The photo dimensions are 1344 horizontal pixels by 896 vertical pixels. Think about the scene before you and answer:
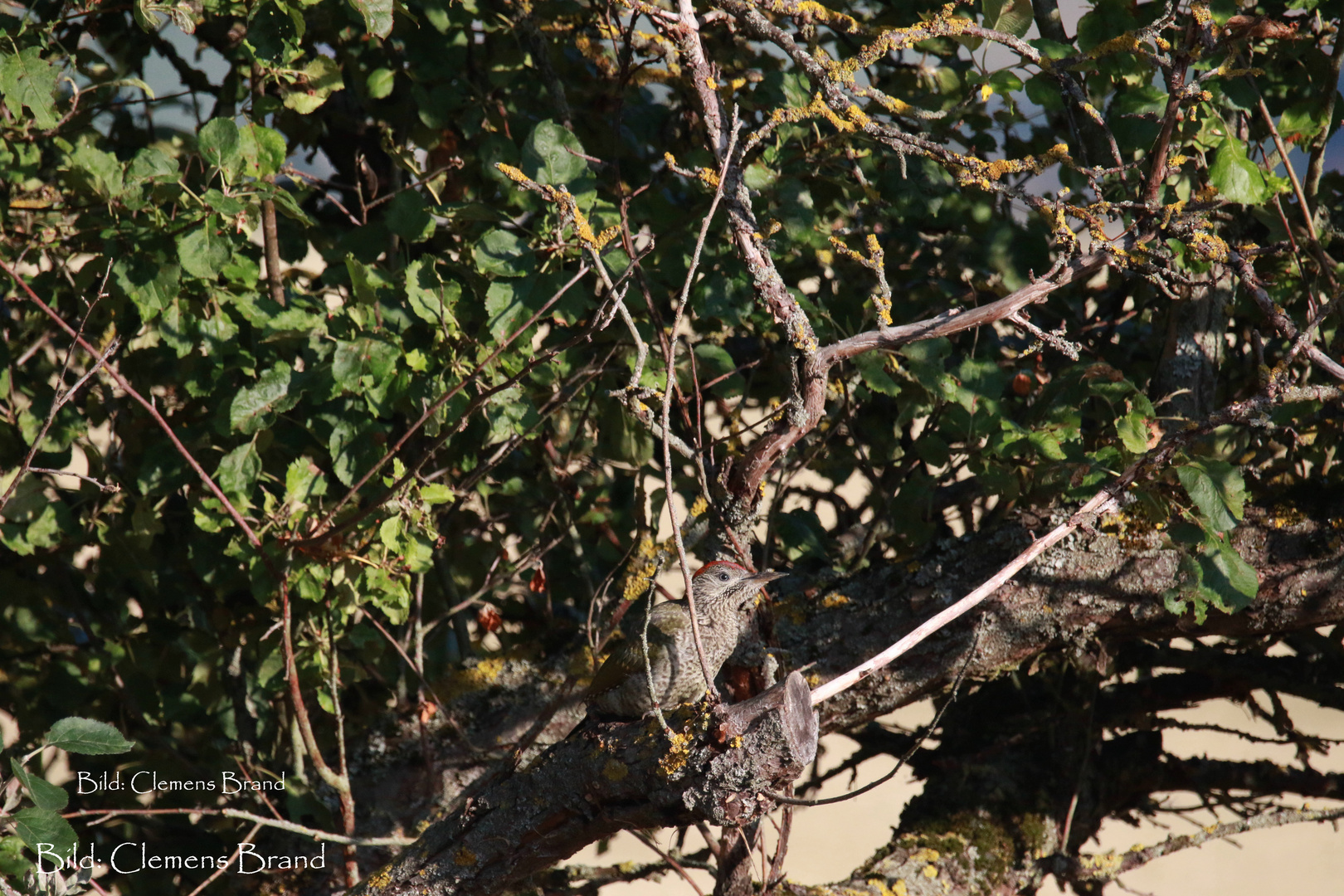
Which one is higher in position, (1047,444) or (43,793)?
(1047,444)

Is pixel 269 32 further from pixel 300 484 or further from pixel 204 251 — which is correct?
pixel 300 484

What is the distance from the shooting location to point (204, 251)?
7.52 ft

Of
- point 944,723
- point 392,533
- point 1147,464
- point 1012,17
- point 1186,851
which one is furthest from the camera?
point 1186,851

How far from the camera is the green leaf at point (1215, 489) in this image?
2082 mm

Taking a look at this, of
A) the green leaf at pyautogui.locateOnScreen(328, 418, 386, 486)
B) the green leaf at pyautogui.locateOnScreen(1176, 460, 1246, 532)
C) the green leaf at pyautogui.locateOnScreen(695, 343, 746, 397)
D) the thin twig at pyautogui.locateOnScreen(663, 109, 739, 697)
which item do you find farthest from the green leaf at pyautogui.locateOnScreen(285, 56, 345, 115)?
the green leaf at pyautogui.locateOnScreen(1176, 460, 1246, 532)

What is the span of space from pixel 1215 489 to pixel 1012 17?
42.7 inches

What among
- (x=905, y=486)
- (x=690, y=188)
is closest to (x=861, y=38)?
(x=690, y=188)

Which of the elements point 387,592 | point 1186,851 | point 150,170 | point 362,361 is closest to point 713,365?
point 362,361

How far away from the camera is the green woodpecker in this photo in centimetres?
223

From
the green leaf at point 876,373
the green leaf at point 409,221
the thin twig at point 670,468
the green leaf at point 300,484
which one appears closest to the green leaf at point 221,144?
the green leaf at point 409,221

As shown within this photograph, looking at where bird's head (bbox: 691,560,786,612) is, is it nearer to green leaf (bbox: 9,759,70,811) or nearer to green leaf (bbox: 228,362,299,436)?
green leaf (bbox: 228,362,299,436)

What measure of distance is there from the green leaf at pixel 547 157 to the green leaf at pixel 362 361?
516 millimetres

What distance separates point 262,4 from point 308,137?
3.37 ft

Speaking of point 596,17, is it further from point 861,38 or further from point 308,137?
point 308,137
